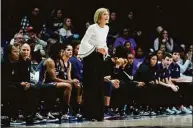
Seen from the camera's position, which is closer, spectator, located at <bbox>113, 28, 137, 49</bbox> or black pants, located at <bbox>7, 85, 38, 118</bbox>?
black pants, located at <bbox>7, 85, 38, 118</bbox>

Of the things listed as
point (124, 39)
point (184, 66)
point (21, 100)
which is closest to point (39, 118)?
point (21, 100)

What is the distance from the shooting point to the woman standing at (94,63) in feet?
20.9

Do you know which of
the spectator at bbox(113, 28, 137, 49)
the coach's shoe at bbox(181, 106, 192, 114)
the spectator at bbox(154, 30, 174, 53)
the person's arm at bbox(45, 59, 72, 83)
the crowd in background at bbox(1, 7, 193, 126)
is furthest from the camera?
the spectator at bbox(154, 30, 174, 53)

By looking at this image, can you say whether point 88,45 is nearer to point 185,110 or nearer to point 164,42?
point 185,110

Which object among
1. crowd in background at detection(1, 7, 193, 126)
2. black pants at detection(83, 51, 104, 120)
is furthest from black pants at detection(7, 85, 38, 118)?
black pants at detection(83, 51, 104, 120)

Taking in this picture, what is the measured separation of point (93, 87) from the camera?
6414 millimetres

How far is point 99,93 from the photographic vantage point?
641cm

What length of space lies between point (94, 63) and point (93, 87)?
322 mm

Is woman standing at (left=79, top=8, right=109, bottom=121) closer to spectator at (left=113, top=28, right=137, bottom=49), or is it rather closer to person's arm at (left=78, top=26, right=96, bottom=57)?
person's arm at (left=78, top=26, right=96, bottom=57)

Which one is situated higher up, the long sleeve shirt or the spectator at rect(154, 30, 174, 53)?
the spectator at rect(154, 30, 174, 53)

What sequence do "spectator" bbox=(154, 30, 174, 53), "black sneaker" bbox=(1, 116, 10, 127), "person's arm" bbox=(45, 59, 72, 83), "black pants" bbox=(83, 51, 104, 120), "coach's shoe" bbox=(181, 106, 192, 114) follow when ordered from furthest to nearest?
"spectator" bbox=(154, 30, 174, 53) < "coach's shoe" bbox=(181, 106, 192, 114) < "person's arm" bbox=(45, 59, 72, 83) < "black pants" bbox=(83, 51, 104, 120) < "black sneaker" bbox=(1, 116, 10, 127)

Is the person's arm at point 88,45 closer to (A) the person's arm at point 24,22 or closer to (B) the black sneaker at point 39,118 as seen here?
(B) the black sneaker at point 39,118

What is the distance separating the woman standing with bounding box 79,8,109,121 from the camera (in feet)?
20.9

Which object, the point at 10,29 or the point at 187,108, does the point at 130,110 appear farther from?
the point at 10,29
